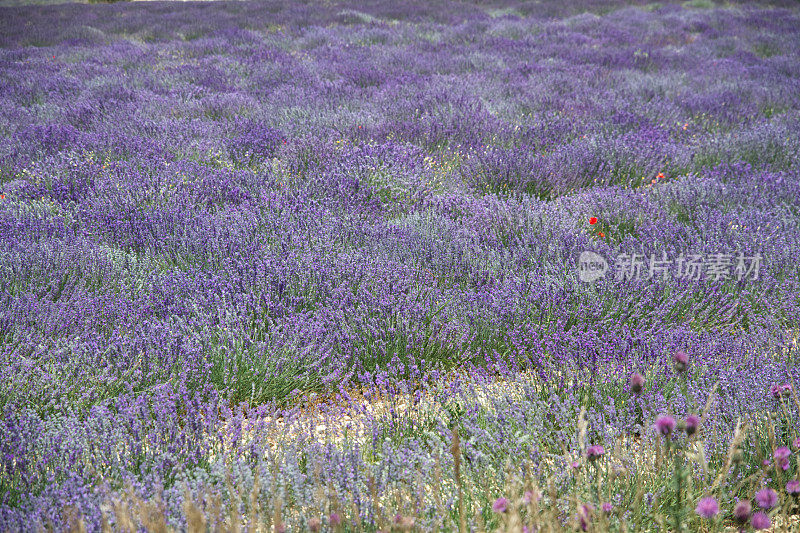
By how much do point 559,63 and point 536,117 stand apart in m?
3.52

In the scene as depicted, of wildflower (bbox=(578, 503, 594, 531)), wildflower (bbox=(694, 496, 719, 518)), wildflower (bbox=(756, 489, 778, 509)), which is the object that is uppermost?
wildflower (bbox=(694, 496, 719, 518))

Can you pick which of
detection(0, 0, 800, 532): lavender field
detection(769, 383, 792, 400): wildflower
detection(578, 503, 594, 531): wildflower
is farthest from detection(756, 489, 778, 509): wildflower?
detection(769, 383, 792, 400): wildflower

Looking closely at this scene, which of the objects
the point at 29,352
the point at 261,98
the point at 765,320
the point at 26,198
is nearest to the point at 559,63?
the point at 261,98

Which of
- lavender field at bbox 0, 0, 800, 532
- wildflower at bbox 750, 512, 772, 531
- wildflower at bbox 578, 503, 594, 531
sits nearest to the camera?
wildflower at bbox 750, 512, 772, 531

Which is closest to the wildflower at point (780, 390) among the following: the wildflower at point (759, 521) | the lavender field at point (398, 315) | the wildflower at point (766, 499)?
the lavender field at point (398, 315)

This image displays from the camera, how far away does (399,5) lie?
15398 mm
